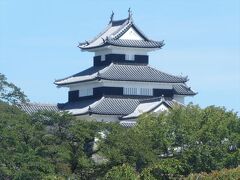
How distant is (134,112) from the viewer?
64.8 metres

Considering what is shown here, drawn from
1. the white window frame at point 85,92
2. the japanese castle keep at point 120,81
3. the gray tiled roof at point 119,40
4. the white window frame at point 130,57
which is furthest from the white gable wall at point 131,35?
the white window frame at point 85,92

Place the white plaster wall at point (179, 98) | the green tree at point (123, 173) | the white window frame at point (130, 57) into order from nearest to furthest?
the green tree at point (123, 173), the white window frame at point (130, 57), the white plaster wall at point (179, 98)

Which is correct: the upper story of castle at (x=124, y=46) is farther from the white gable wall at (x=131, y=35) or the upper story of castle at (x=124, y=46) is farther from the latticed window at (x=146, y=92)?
the latticed window at (x=146, y=92)

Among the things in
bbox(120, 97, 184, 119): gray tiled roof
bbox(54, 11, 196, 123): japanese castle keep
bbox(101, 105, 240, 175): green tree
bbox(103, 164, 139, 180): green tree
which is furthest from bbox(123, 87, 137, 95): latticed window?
bbox(103, 164, 139, 180): green tree

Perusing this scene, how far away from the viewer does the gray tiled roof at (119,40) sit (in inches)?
2749

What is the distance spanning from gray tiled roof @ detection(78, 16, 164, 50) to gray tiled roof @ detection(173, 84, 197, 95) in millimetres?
2857

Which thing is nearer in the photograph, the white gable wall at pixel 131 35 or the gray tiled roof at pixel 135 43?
the gray tiled roof at pixel 135 43

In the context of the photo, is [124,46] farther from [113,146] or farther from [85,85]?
[113,146]

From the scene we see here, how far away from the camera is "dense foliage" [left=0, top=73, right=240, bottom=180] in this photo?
151 feet

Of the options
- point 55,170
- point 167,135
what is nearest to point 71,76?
point 167,135

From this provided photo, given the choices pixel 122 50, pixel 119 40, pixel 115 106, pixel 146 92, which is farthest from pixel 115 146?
pixel 122 50

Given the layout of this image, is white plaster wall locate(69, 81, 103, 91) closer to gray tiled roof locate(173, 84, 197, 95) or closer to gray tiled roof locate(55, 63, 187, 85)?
gray tiled roof locate(55, 63, 187, 85)

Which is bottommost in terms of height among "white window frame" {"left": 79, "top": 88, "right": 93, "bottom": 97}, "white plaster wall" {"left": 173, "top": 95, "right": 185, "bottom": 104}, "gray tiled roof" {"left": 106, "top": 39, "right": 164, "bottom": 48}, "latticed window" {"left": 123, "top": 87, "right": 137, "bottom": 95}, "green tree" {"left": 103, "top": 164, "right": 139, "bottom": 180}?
"green tree" {"left": 103, "top": 164, "right": 139, "bottom": 180}

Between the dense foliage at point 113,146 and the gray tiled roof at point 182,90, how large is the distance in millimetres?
16611
